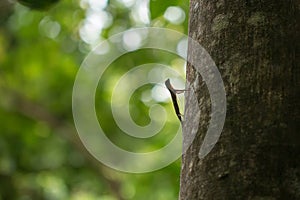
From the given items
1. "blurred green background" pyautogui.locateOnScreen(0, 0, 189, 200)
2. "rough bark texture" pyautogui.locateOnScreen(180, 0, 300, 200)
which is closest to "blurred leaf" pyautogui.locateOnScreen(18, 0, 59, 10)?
"rough bark texture" pyautogui.locateOnScreen(180, 0, 300, 200)

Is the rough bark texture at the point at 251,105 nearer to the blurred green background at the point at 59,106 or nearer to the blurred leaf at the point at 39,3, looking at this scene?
the blurred leaf at the point at 39,3

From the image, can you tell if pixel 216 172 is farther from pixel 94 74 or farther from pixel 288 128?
pixel 94 74

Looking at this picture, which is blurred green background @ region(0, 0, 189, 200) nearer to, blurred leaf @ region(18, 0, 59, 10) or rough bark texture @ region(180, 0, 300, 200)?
blurred leaf @ region(18, 0, 59, 10)

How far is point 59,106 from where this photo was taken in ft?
13.1

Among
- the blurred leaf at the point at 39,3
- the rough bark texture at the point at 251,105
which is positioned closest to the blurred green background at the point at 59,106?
the blurred leaf at the point at 39,3

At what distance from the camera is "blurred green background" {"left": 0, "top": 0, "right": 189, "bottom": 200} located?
3666 millimetres

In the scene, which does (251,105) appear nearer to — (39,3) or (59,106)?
(39,3)

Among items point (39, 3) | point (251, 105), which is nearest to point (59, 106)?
point (39, 3)

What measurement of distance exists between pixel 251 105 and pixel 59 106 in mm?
3115

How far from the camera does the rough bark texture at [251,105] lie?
895mm

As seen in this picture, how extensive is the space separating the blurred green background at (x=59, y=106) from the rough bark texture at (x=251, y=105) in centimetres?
247

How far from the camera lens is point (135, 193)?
379 centimetres

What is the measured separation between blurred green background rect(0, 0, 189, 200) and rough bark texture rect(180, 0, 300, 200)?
247cm

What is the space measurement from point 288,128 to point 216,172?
0.11 metres
